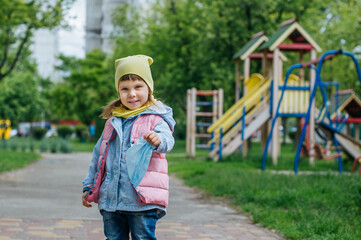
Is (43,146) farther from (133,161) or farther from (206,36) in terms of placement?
(133,161)

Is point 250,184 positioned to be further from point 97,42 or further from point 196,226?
point 97,42

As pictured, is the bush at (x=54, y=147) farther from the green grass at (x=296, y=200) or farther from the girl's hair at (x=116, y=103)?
the girl's hair at (x=116, y=103)

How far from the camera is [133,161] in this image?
3133mm

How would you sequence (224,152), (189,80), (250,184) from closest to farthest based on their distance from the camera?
1. (250,184)
2. (224,152)
3. (189,80)

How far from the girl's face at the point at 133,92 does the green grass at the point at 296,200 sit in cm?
250

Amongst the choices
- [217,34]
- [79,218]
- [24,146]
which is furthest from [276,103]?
[24,146]

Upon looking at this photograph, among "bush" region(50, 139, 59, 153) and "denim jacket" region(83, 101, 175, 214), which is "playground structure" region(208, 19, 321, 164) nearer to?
"bush" region(50, 139, 59, 153)

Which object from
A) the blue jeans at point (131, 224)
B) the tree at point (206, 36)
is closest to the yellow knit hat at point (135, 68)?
the blue jeans at point (131, 224)

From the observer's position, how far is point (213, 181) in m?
9.41

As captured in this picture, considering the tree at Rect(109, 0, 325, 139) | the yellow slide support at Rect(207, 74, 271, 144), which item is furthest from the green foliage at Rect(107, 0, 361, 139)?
the yellow slide support at Rect(207, 74, 271, 144)

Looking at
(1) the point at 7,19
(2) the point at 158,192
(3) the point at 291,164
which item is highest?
(1) the point at 7,19

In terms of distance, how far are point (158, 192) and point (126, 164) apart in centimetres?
26

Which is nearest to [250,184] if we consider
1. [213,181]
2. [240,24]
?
[213,181]

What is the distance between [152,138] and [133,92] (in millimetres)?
373
